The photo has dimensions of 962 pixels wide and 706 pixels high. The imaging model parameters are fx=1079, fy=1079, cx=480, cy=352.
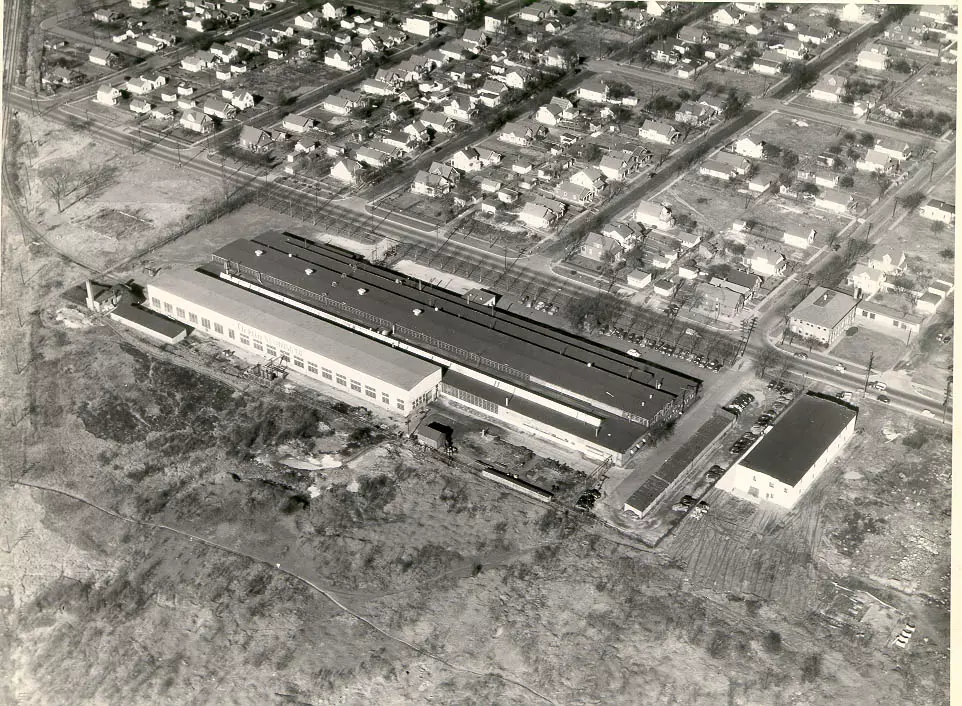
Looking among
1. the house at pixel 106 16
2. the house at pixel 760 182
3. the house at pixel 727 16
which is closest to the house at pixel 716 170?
the house at pixel 760 182

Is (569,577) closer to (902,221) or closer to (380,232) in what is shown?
(380,232)

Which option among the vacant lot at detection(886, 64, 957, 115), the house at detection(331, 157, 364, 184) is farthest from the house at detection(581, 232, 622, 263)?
the vacant lot at detection(886, 64, 957, 115)

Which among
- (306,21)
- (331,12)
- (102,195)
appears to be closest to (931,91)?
(331,12)

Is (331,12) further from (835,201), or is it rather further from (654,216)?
(835,201)

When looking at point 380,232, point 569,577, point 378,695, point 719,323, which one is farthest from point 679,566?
point 380,232

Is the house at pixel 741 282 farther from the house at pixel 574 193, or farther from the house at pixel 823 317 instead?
the house at pixel 574 193

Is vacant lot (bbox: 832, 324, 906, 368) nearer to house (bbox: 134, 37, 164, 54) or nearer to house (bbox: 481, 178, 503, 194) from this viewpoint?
house (bbox: 481, 178, 503, 194)
